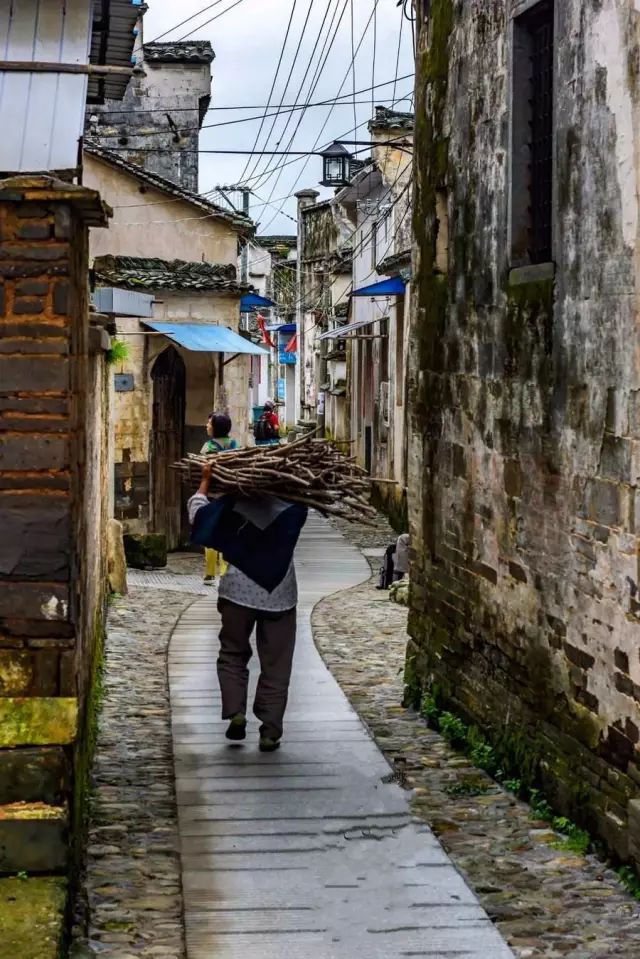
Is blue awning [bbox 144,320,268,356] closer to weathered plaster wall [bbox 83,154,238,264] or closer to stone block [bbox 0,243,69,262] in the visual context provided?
weathered plaster wall [bbox 83,154,238,264]

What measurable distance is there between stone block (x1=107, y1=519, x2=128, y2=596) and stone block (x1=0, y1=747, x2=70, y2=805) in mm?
8602

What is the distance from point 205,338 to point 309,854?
1397 cm

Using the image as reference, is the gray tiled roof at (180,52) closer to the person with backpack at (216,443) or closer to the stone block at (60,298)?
the person with backpack at (216,443)

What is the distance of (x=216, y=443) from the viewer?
1152 centimetres

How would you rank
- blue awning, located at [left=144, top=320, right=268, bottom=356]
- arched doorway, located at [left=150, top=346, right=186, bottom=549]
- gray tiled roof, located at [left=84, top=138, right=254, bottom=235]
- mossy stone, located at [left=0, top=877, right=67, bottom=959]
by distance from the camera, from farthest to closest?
arched doorway, located at [left=150, top=346, right=186, bottom=549], gray tiled roof, located at [left=84, top=138, right=254, bottom=235], blue awning, located at [left=144, top=320, right=268, bottom=356], mossy stone, located at [left=0, top=877, right=67, bottom=959]

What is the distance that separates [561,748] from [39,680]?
2.73 metres

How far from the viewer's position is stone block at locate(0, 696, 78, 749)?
4836 millimetres

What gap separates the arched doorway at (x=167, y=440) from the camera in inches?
791

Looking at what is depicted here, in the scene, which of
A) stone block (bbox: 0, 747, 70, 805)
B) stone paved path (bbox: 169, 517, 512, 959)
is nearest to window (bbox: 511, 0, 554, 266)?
stone paved path (bbox: 169, 517, 512, 959)

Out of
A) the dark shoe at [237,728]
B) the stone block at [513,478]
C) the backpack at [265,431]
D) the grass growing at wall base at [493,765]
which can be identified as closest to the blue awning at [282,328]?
the backpack at [265,431]

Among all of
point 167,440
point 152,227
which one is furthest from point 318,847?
point 152,227

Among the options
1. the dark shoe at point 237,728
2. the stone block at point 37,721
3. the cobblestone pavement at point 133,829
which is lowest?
the cobblestone pavement at point 133,829

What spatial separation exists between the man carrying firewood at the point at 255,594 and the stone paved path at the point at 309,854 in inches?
9.5

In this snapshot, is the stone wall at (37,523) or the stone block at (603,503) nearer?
the stone wall at (37,523)
